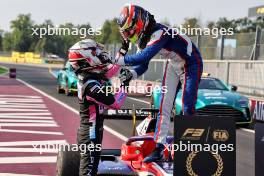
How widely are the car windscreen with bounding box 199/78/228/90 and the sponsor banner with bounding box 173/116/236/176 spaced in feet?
31.7

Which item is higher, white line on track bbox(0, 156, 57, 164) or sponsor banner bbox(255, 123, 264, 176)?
sponsor banner bbox(255, 123, 264, 176)

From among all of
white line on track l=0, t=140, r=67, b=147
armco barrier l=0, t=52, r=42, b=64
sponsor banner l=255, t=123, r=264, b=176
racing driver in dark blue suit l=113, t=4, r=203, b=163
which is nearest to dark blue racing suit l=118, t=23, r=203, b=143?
racing driver in dark blue suit l=113, t=4, r=203, b=163

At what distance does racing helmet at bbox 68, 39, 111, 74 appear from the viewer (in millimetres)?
4602

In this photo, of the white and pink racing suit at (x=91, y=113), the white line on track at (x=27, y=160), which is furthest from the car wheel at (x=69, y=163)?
the white line on track at (x=27, y=160)

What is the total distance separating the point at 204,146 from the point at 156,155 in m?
1.05

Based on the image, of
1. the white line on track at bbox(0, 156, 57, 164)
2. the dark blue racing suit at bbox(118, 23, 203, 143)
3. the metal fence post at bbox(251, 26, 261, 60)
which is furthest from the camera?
the metal fence post at bbox(251, 26, 261, 60)

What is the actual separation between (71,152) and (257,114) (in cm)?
1014

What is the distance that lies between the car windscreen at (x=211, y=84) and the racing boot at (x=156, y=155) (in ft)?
28.7

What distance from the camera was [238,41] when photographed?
22219 millimetres

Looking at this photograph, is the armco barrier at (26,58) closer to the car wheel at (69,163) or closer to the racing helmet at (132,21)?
the car wheel at (69,163)

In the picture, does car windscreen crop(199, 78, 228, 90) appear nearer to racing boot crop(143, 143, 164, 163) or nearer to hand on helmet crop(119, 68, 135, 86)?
racing boot crop(143, 143, 164, 163)

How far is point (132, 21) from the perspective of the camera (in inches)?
192

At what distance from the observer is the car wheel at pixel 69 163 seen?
199 inches

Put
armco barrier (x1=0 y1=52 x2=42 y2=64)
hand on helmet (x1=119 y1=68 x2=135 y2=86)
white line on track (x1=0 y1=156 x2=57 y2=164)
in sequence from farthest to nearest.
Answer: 1. armco barrier (x1=0 y1=52 x2=42 y2=64)
2. white line on track (x1=0 y1=156 x2=57 y2=164)
3. hand on helmet (x1=119 y1=68 x2=135 y2=86)
